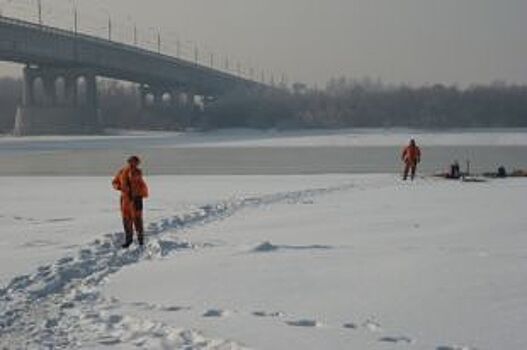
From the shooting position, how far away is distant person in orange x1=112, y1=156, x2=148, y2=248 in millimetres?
13641

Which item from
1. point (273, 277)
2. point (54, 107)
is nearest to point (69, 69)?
point (54, 107)

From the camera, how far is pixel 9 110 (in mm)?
123250

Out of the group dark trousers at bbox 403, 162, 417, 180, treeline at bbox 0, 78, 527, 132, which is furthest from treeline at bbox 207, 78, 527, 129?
dark trousers at bbox 403, 162, 417, 180

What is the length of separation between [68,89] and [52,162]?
137 ft

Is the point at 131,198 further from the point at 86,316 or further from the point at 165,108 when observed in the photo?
the point at 165,108

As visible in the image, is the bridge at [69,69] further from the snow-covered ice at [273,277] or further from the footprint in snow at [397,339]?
the footprint in snow at [397,339]

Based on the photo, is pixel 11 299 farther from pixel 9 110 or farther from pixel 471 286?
pixel 9 110

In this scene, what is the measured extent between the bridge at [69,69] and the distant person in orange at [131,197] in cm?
5518

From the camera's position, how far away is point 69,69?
272 ft

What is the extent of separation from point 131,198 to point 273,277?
429cm

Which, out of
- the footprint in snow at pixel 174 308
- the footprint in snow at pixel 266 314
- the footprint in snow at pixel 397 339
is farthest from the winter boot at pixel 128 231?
the footprint in snow at pixel 397 339

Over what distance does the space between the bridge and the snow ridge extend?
186 ft

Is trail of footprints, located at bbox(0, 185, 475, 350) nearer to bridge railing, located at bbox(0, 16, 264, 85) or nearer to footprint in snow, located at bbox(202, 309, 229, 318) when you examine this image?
footprint in snow, located at bbox(202, 309, 229, 318)

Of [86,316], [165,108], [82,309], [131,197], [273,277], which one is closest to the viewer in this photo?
[86,316]
